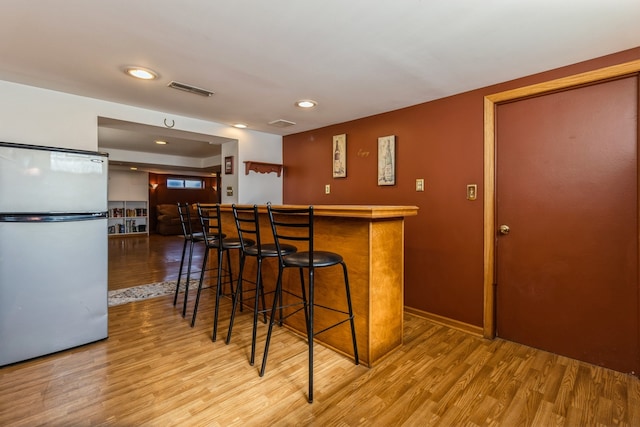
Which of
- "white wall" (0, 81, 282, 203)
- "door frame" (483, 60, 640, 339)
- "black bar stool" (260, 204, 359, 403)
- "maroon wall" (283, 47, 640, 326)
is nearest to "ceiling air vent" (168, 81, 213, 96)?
"white wall" (0, 81, 282, 203)

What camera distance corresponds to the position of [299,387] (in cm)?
179

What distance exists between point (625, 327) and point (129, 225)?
10.2 metres

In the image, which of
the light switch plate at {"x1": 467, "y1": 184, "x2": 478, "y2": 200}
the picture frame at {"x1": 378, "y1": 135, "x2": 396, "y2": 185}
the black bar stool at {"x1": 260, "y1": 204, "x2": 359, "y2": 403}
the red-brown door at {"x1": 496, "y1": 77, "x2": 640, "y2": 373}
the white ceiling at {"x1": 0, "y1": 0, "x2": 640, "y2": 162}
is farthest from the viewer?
the picture frame at {"x1": 378, "y1": 135, "x2": 396, "y2": 185}

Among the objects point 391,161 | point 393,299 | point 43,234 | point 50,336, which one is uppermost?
point 391,161

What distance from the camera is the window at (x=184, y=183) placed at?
9.42 m

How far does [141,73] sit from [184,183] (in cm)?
804

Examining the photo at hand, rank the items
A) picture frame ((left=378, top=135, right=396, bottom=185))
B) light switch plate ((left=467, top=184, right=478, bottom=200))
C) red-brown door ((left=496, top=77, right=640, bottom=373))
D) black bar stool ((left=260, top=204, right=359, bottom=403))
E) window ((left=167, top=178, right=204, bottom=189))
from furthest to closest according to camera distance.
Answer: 1. window ((left=167, top=178, right=204, bottom=189))
2. picture frame ((left=378, top=135, right=396, bottom=185))
3. light switch plate ((left=467, top=184, right=478, bottom=200))
4. red-brown door ((left=496, top=77, right=640, bottom=373))
5. black bar stool ((left=260, top=204, right=359, bottom=403))

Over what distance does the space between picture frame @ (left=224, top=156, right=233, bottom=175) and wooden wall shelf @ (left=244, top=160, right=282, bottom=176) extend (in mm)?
224

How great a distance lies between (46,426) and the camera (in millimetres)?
1479

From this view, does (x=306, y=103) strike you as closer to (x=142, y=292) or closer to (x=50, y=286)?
(x=50, y=286)

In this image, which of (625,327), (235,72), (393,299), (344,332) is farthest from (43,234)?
(625,327)

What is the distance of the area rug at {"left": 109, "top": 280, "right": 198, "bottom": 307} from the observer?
3.33 meters

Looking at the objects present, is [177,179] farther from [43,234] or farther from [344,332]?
[344,332]

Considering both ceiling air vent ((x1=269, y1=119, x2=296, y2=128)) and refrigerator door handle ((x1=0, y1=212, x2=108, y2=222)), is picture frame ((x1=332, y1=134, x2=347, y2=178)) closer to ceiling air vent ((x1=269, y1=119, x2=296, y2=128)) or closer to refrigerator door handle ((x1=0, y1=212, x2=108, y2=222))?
ceiling air vent ((x1=269, y1=119, x2=296, y2=128))
